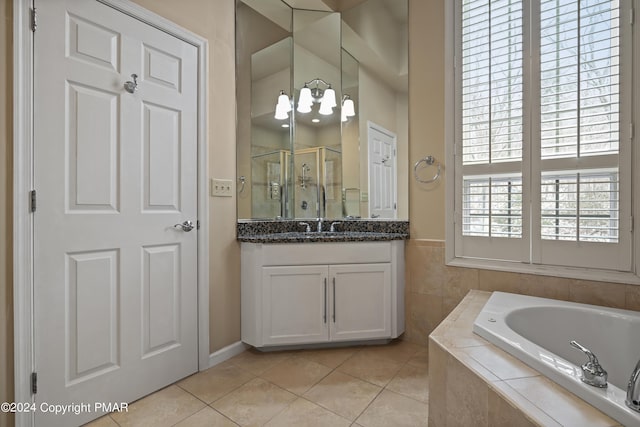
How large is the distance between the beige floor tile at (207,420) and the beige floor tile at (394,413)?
0.61 m

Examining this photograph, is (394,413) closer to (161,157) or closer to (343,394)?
(343,394)

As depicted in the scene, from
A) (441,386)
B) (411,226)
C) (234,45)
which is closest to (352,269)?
(411,226)

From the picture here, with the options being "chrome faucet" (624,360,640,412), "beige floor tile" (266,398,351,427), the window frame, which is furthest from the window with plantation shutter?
"beige floor tile" (266,398,351,427)

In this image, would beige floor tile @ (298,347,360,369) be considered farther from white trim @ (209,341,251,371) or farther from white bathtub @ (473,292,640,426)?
white bathtub @ (473,292,640,426)


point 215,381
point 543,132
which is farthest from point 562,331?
point 215,381

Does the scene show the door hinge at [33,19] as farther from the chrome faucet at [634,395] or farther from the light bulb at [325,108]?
the chrome faucet at [634,395]

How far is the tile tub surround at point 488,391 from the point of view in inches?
29.8

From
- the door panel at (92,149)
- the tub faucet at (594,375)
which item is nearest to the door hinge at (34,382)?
the door panel at (92,149)

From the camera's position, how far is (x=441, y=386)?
1.11 m

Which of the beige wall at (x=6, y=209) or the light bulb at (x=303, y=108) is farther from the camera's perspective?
the light bulb at (x=303, y=108)

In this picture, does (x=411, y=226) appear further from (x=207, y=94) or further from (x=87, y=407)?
(x=87, y=407)

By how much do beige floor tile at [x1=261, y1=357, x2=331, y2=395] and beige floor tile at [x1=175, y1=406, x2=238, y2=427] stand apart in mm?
355

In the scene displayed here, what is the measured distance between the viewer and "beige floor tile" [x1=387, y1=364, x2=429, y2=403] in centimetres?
160

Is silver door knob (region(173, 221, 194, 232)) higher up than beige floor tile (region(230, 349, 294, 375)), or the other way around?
silver door knob (region(173, 221, 194, 232))
